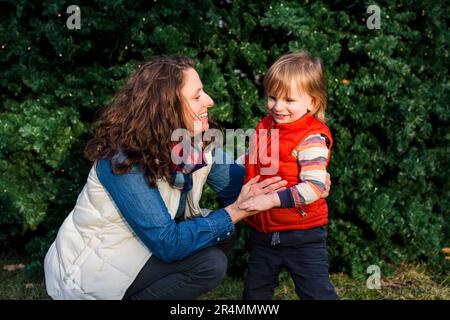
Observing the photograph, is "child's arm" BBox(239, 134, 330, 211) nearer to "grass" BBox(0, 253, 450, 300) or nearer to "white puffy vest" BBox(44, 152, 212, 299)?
"white puffy vest" BBox(44, 152, 212, 299)

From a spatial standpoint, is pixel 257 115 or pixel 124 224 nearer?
pixel 124 224

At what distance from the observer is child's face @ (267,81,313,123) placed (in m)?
3.07

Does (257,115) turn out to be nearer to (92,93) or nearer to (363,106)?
(363,106)

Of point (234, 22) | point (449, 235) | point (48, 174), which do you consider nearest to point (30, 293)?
point (48, 174)

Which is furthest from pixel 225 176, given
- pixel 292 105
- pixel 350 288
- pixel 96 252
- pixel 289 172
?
pixel 350 288

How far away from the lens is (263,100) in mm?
4031

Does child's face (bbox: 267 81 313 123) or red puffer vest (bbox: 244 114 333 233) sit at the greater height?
child's face (bbox: 267 81 313 123)

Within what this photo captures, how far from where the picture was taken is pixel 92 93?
13.7 feet

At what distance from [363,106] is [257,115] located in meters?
0.65

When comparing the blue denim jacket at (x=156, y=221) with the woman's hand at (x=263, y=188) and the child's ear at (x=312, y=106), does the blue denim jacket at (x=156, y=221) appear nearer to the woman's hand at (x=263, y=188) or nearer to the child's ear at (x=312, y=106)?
the woman's hand at (x=263, y=188)

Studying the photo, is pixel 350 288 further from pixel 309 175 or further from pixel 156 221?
pixel 156 221

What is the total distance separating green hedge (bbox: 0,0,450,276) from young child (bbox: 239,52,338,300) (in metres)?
0.82

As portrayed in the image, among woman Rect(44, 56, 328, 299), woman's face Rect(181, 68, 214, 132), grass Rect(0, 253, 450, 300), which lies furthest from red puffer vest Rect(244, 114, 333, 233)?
grass Rect(0, 253, 450, 300)

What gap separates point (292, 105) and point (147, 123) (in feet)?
2.20
